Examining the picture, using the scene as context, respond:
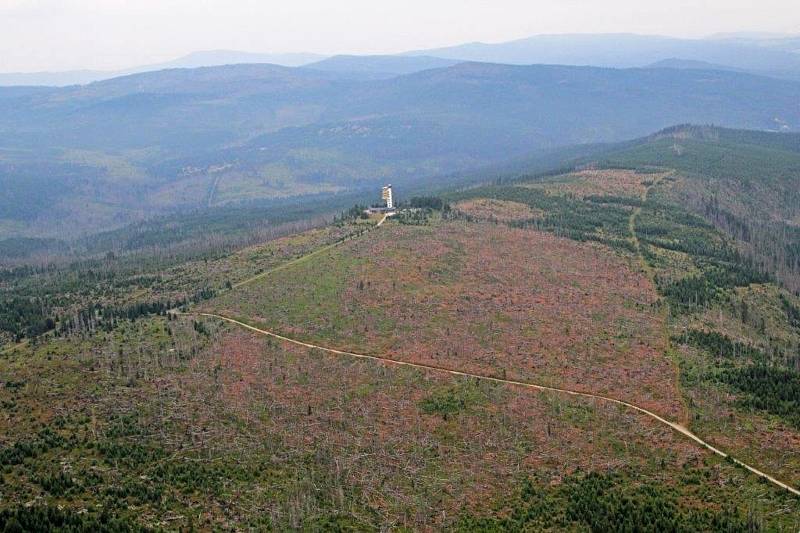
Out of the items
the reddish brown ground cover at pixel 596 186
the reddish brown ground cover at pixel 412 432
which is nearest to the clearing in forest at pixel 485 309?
the reddish brown ground cover at pixel 412 432

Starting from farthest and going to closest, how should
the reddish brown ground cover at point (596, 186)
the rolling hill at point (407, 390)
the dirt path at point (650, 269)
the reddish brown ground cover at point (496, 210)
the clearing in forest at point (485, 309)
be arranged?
1. the reddish brown ground cover at point (596, 186)
2. the reddish brown ground cover at point (496, 210)
3. the clearing in forest at point (485, 309)
4. the dirt path at point (650, 269)
5. the rolling hill at point (407, 390)

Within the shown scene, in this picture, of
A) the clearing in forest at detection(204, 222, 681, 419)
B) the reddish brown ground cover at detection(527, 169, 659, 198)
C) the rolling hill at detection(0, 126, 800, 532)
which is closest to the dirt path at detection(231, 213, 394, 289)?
the rolling hill at detection(0, 126, 800, 532)

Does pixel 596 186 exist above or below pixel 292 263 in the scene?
above

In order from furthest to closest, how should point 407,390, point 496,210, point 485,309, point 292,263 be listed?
point 496,210, point 292,263, point 485,309, point 407,390

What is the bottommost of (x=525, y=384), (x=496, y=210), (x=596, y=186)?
(x=525, y=384)

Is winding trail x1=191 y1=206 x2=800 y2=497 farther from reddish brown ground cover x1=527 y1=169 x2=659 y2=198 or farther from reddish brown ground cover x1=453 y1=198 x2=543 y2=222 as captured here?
reddish brown ground cover x1=527 y1=169 x2=659 y2=198

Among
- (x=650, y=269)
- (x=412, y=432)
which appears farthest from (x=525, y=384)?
(x=650, y=269)

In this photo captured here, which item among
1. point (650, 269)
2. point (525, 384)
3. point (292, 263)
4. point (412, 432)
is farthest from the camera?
point (650, 269)

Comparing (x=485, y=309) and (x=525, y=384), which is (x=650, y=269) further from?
(x=525, y=384)

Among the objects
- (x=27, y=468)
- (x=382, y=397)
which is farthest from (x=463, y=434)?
(x=27, y=468)

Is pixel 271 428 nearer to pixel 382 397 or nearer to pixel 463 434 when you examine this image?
pixel 382 397

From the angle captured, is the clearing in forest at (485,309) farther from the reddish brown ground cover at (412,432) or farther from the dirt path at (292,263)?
the reddish brown ground cover at (412,432)
